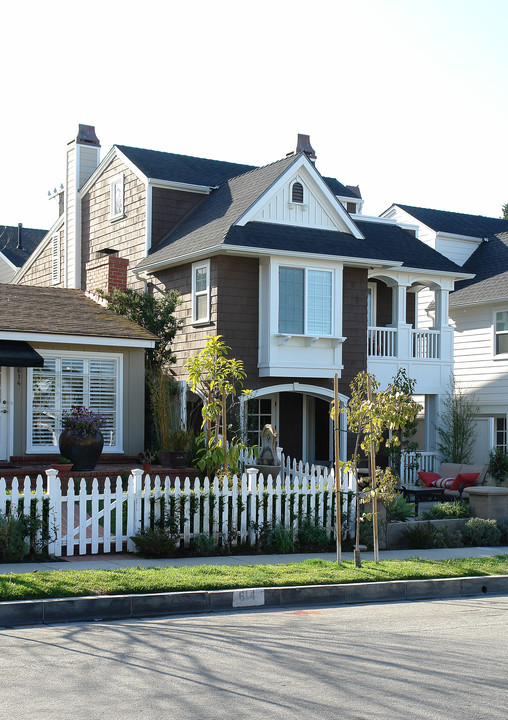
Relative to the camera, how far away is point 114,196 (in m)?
26.1

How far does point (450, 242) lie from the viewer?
95.3 ft

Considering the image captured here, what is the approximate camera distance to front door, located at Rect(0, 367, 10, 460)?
711 inches

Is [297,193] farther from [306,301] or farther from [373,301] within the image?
[373,301]

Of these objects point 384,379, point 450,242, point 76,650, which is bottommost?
point 76,650

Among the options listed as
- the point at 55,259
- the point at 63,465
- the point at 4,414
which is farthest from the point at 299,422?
the point at 55,259

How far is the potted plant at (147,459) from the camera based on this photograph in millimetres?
17316

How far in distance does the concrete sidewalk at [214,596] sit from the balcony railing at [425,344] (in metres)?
12.1

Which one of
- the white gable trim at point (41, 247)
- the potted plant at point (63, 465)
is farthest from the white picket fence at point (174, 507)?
the white gable trim at point (41, 247)

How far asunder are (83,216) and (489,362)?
44.4ft

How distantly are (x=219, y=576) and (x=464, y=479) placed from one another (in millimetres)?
10433

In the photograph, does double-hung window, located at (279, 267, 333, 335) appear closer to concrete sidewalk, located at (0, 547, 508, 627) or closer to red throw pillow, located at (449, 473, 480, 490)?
red throw pillow, located at (449, 473, 480, 490)

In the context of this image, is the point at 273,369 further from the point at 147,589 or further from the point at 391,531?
the point at 147,589

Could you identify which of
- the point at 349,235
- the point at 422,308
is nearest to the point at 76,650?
the point at 349,235

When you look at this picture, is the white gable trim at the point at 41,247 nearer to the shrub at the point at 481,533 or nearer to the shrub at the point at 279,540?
the shrub at the point at 279,540
